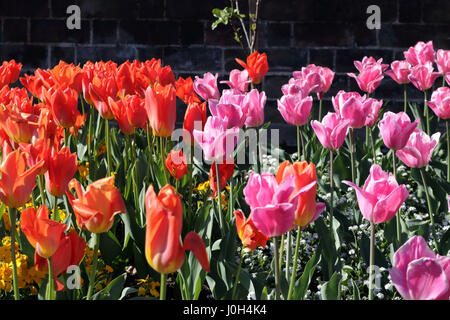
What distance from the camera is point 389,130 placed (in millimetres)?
2088

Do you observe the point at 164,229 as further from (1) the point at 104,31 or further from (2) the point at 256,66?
(1) the point at 104,31

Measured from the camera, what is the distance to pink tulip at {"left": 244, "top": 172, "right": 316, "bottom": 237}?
1.24m

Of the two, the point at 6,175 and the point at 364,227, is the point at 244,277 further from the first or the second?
the point at 364,227

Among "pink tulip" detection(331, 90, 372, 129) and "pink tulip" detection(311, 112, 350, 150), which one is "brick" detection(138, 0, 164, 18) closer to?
"pink tulip" detection(331, 90, 372, 129)

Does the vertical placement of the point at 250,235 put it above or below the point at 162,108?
below

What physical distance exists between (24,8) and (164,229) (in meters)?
4.55

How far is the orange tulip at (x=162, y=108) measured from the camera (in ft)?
6.30

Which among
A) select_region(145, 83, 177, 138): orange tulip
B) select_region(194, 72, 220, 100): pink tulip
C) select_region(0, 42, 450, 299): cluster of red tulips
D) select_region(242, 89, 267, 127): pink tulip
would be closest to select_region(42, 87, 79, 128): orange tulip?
select_region(0, 42, 450, 299): cluster of red tulips

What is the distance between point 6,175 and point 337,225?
1.22 m

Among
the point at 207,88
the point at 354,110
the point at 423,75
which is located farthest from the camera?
the point at 423,75

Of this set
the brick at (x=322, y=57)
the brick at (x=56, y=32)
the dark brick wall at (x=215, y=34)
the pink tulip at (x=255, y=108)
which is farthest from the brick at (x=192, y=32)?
the pink tulip at (x=255, y=108)

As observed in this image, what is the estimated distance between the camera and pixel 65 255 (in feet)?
4.52

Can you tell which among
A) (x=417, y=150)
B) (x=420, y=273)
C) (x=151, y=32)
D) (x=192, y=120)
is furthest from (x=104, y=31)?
(x=420, y=273)

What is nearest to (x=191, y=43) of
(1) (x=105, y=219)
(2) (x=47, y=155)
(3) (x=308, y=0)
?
(3) (x=308, y=0)
